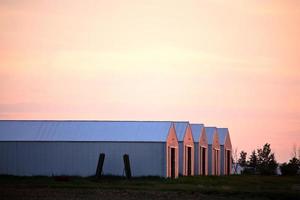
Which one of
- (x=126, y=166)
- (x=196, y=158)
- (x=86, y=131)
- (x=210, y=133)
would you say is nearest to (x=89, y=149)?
(x=86, y=131)

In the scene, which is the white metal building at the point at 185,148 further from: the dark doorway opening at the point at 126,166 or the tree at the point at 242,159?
the tree at the point at 242,159

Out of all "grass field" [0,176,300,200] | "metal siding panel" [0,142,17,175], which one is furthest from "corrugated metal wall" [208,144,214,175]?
"grass field" [0,176,300,200]

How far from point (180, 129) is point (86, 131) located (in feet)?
32.0

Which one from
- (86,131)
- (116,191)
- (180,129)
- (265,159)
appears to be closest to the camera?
(116,191)

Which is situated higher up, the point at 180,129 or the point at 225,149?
the point at 180,129

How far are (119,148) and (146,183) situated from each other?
8.17 meters

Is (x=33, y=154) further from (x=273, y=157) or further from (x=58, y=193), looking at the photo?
(x=273, y=157)

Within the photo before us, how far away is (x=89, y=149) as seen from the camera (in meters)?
61.5

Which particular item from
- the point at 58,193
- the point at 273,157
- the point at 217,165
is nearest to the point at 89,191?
the point at 58,193

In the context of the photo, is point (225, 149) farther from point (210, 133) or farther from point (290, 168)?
point (290, 168)

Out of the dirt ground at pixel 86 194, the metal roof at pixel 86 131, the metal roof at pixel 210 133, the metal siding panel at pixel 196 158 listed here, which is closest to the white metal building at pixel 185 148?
the metal siding panel at pixel 196 158

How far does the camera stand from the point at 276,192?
1852 inches

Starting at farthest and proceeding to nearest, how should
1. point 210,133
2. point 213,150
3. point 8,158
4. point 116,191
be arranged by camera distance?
point 210,133
point 213,150
point 8,158
point 116,191

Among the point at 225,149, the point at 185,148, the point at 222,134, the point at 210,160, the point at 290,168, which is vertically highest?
the point at 222,134
